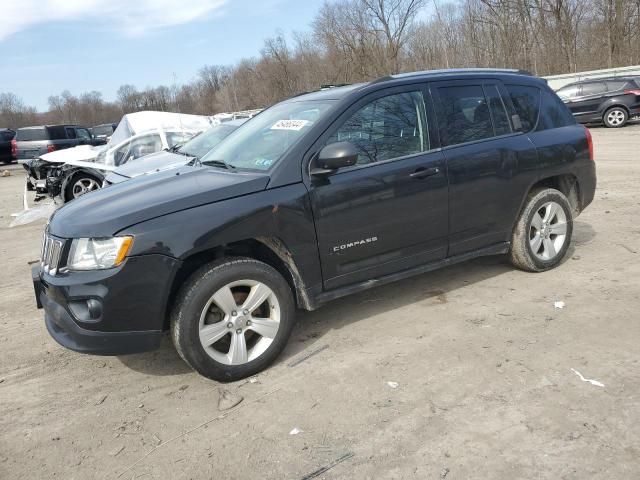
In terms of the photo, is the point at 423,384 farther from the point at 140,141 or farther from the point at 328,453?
the point at 140,141

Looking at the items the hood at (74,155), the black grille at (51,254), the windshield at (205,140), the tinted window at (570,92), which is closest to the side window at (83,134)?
the hood at (74,155)

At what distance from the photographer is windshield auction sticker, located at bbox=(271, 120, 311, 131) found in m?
3.88

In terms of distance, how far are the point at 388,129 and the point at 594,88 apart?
17.8m

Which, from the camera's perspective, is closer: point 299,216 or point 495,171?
point 299,216

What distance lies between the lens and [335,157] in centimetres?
348

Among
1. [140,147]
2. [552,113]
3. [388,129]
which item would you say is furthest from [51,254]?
[140,147]

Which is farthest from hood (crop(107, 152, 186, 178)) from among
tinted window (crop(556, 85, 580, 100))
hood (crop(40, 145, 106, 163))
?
tinted window (crop(556, 85, 580, 100))

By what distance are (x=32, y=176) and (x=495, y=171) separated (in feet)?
38.6

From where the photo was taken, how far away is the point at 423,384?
10.6 ft

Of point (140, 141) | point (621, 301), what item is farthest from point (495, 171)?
point (140, 141)

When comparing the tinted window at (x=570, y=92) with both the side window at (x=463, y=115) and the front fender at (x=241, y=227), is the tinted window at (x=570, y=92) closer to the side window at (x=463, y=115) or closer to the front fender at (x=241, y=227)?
the side window at (x=463, y=115)

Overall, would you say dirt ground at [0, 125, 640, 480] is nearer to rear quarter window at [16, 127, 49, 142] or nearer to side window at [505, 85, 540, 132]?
side window at [505, 85, 540, 132]

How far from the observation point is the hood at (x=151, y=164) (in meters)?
7.88

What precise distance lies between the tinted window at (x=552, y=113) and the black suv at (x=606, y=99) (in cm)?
1427
